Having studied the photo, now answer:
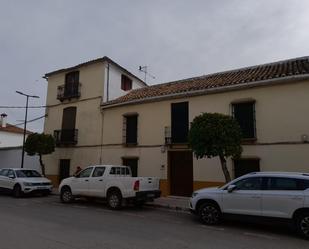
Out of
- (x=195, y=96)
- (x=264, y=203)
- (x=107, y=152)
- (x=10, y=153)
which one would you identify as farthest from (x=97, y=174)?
(x=10, y=153)

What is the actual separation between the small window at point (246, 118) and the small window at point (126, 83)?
982cm

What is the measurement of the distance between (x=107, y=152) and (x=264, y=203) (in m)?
11.2

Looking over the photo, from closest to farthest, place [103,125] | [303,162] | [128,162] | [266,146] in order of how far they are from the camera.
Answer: [303,162], [266,146], [128,162], [103,125]

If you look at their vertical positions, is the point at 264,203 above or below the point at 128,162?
below

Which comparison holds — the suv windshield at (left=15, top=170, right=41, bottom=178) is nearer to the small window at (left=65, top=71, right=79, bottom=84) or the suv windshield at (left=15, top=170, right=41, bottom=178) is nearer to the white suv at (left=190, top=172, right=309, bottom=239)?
the small window at (left=65, top=71, right=79, bottom=84)

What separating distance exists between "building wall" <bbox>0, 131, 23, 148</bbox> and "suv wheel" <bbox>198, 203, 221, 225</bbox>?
32.0 m

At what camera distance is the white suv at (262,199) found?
292 inches

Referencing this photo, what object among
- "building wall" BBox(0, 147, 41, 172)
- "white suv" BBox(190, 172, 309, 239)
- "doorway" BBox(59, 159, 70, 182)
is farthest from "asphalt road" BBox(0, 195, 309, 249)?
"building wall" BBox(0, 147, 41, 172)

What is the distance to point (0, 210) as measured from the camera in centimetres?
1070

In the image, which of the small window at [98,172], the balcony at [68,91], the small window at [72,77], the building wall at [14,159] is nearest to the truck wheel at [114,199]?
the small window at [98,172]

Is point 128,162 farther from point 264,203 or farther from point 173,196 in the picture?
point 264,203

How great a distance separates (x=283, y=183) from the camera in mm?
7891

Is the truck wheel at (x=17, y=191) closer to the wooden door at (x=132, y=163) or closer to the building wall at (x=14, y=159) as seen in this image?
the wooden door at (x=132, y=163)

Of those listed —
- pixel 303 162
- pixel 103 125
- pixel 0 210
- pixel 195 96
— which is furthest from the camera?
pixel 103 125
